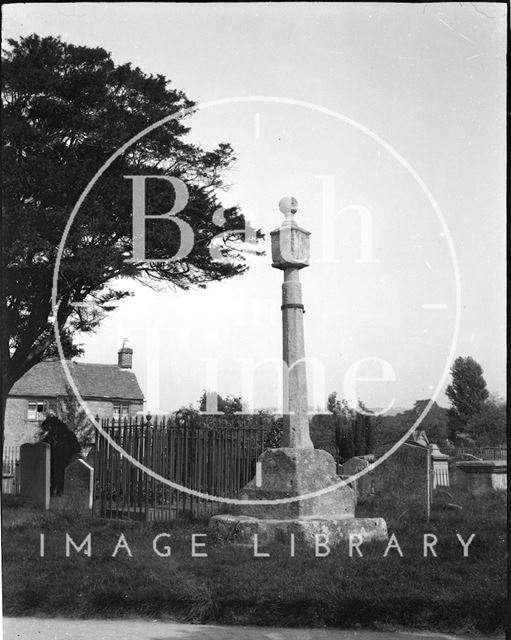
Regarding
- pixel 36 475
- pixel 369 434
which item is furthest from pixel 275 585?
pixel 369 434

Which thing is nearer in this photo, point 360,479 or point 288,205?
point 288,205

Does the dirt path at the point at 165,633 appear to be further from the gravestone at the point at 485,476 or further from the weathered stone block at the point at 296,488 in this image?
the gravestone at the point at 485,476

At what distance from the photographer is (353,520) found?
7.62m

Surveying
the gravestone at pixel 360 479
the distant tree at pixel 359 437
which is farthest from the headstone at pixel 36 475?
the distant tree at pixel 359 437

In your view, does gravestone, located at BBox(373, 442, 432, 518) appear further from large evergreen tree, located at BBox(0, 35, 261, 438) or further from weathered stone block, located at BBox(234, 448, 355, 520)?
large evergreen tree, located at BBox(0, 35, 261, 438)

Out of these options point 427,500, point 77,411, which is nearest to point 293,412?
point 427,500

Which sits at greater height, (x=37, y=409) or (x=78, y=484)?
(x=37, y=409)

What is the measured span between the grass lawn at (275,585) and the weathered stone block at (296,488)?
477 millimetres

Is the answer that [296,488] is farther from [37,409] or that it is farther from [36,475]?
[37,409]

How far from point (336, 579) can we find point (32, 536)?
380cm

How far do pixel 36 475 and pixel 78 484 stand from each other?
28.8 inches

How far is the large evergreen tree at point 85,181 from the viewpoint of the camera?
34.2ft

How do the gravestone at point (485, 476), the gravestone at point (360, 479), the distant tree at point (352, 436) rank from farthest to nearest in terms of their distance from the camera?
1. the distant tree at point (352, 436)
2. the gravestone at point (485, 476)
3. the gravestone at point (360, 479)

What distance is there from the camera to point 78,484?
12.5 meters
